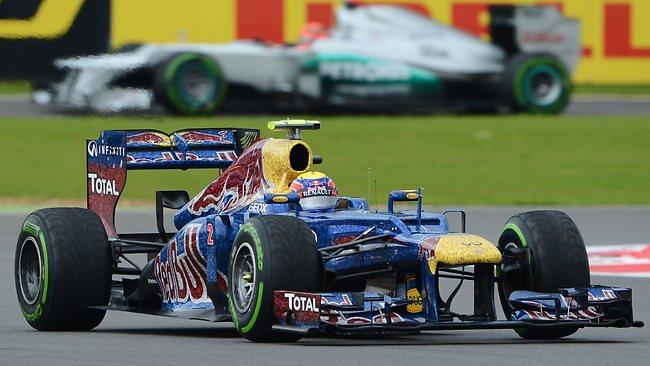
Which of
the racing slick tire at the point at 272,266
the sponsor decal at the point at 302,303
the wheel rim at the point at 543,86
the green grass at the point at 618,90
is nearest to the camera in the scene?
the sponsor decal at the point at 302,303

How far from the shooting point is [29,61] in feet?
101

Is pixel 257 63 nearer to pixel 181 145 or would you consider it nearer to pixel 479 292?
pixel 181 145

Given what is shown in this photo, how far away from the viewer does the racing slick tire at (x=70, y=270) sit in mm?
11102

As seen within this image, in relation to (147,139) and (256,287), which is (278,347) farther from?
(147,139)

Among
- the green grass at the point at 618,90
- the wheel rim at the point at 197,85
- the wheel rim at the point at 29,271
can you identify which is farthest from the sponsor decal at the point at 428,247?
the green grass at the point at 618,90

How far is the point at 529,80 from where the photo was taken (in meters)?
37.9

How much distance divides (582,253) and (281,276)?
76.0 inches

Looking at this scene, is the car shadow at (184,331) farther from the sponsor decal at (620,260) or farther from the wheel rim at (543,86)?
the wheel rim at (543,86)

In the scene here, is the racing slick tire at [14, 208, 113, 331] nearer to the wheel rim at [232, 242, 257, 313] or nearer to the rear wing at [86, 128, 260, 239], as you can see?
the rear wing at [86, 128, 260, 239]

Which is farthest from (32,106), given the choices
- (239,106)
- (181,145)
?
(181,145)

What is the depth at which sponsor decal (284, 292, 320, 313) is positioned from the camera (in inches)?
379

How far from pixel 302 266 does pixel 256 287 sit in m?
0.29

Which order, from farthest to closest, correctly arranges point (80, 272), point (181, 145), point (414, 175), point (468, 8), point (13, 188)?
1. point (468, 8)
2. point (414, 175)
3. point (13, 188)
4. point (181, 145)
5. point (80, 272)

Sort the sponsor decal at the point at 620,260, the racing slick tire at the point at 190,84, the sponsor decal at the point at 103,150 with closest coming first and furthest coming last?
the sponsor decal at the point at 103,150 → the sponsor decal at the point at 620,260 → the racing slick tire at the point at 190,84
